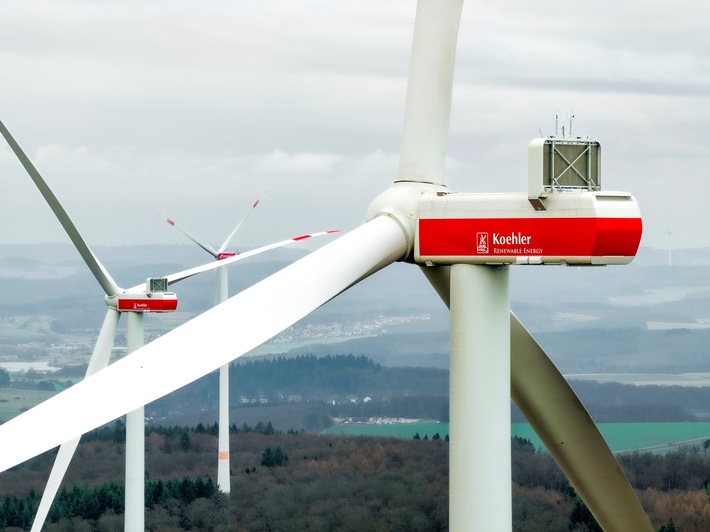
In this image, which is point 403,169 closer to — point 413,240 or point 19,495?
point 413,240

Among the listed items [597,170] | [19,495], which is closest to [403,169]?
[597,170]

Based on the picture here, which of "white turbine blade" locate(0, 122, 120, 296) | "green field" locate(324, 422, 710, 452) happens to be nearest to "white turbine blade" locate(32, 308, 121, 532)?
"white turbine blade" locate(0, 122, 120, 296)

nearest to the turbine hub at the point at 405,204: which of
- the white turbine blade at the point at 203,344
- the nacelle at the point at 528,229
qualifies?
the nacelle at the point at 528,229

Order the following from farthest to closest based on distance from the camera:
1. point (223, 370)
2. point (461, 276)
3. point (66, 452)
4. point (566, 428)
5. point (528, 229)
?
1. point (223, 370)
2. point (66, 452)
3. point (566, 428)
4. point (461, 276)
5. point (528, 229)

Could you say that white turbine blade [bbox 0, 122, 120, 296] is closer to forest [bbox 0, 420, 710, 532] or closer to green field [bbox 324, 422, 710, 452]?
forest [bbox 0, 420, 710, 532]

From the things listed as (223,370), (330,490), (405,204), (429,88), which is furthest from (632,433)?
(405,204)

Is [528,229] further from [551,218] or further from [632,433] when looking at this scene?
[632,433]
